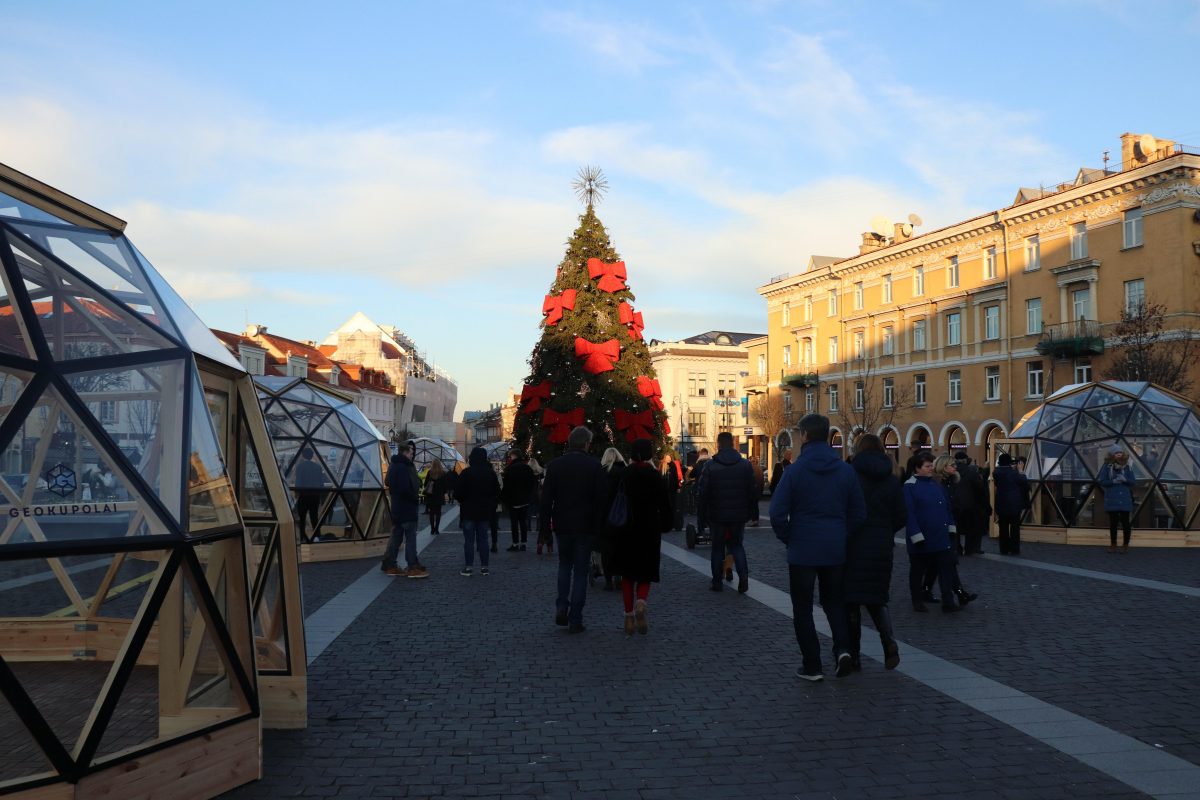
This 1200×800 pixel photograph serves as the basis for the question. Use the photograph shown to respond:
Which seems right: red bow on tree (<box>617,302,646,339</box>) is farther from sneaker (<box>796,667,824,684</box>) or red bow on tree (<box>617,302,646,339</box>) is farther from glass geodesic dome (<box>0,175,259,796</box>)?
glass geodesic dome (<box>0,175,259,796</box>)

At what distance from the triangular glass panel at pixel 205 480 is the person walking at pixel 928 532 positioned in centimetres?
743

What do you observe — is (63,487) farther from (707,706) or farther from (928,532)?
(928,532)

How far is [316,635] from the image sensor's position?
9.56 m

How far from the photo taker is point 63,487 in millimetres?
4703

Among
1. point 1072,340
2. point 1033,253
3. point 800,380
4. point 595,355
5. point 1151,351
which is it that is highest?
point 1033,253

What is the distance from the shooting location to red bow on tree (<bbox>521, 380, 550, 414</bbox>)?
2414 centimetres

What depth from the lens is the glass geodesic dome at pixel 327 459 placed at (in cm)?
1827

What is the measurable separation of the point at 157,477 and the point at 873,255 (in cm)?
5885

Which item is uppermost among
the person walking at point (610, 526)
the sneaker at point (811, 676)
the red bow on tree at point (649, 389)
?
the red bow on tree at point (649, 389)

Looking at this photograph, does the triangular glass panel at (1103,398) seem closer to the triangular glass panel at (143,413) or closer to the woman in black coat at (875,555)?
the woman in black coat at (875,555)

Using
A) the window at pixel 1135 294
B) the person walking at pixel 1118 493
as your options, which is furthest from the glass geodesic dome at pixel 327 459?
the window at pixel 1135 294

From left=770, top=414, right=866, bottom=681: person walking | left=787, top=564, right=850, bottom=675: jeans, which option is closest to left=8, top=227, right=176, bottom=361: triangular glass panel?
left=770, top=414, right=866, bottom=681: person walking

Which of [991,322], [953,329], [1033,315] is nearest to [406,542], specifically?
[1033,315]

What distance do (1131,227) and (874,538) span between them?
139ft
